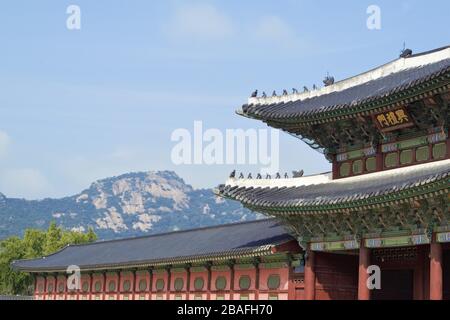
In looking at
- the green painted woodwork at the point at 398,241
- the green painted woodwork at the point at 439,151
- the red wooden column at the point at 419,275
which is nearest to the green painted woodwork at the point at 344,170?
the green painted woodwork at the point at 398,241

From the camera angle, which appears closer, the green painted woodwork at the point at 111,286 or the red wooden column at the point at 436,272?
the red wooden column at the point at 436,272

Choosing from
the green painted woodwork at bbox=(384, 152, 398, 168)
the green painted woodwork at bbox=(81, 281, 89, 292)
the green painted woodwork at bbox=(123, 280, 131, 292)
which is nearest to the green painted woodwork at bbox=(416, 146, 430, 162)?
the green painted woodwork at bbox=(384, 152, 398, 168)

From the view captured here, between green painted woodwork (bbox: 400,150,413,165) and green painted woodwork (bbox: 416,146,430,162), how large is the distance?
354 millimetres

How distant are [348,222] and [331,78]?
8.55 metres

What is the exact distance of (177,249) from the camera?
40.1 meters

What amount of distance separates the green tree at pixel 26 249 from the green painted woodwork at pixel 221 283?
43.5 m

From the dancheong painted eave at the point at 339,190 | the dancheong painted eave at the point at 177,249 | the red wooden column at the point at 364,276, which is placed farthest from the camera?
the dancheong painted eave at the point at 177,249

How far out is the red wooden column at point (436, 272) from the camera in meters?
23.7

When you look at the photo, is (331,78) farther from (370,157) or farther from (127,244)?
(127,244)

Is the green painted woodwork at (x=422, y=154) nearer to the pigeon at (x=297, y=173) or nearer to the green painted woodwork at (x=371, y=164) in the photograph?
the green painted woodwork at (x=371, y=164)

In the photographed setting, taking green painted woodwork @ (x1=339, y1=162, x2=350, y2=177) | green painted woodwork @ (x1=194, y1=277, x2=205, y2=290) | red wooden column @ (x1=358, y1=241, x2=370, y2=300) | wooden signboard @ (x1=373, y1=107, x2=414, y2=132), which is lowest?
green painted woodwork @ (x1=194, y1=277, x2=205, y2=290)

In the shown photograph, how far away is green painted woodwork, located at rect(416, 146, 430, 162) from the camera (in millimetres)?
26281

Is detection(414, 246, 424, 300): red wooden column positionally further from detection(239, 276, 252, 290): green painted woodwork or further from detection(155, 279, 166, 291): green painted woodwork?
detection(155, 279, 166, 291): green painted woodwork

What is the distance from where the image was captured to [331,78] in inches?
1304
